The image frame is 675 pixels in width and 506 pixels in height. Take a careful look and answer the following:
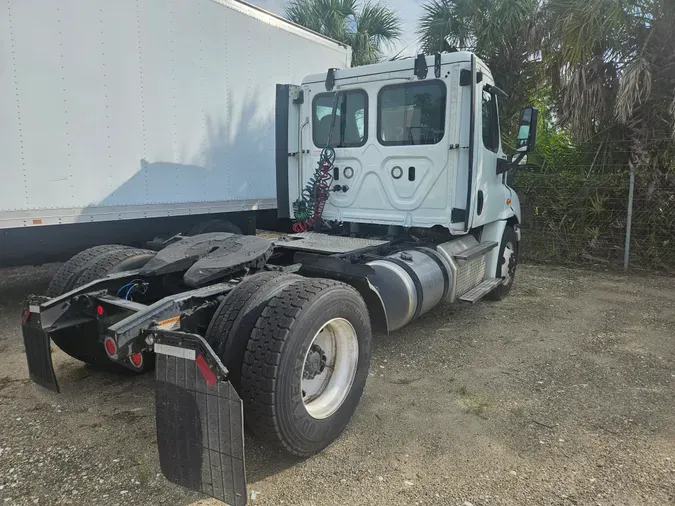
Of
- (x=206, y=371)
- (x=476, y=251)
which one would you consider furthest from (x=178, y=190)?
(x=206, y=371)

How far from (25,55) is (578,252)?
339 inches

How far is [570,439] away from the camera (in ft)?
10.4

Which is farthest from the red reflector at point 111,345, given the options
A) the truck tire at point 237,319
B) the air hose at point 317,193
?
the air hose at point 317,193

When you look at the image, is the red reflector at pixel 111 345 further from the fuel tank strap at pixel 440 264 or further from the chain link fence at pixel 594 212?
the chain link fence at pixel 594 212

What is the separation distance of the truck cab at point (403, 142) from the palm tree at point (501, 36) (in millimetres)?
4578

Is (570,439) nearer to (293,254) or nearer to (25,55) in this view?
(293,254)

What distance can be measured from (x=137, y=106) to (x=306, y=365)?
3835 millimetres

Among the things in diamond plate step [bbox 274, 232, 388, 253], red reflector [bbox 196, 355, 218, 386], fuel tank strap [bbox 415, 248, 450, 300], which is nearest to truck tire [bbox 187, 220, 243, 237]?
diamond plate step [bbox 274, 232, 388, 253]

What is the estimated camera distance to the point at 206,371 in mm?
2283

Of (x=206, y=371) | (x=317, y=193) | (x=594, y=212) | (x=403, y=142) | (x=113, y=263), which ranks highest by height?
(x=403, y=142)

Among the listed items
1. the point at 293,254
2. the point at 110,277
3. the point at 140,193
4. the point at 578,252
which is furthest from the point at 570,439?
the point at 578,252

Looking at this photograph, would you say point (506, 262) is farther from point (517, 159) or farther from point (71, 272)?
point (71, 272)

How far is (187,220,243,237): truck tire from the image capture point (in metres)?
6.38

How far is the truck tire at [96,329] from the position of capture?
11.3ft
